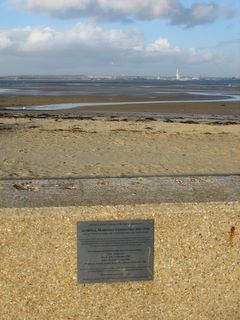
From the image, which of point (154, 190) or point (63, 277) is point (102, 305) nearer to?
point (63, 277)

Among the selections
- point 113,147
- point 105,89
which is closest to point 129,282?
point 113,147

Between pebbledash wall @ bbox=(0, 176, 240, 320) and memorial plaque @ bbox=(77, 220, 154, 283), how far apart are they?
0.16ft

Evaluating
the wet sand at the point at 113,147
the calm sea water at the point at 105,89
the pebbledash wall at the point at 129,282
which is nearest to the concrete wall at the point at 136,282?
the pebbledash wall at the point at 129,282

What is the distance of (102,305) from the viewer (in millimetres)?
3918

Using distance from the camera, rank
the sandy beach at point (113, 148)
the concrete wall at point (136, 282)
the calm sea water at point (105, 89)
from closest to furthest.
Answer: the concrete wall at point (136, 282) < the sandy beach at point (113, 148) < the calm sea water at point (105, 89)

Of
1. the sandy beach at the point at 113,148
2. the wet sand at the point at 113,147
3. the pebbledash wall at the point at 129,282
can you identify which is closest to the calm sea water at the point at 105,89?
the wet sand at the point at 113,147

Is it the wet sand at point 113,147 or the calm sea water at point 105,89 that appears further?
the calm sea water at point 105,89

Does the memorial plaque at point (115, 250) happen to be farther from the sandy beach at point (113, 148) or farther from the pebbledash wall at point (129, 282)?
the sandy beach at point (113, 148)

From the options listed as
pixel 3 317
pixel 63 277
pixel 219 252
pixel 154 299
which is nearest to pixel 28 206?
pixel 63 277

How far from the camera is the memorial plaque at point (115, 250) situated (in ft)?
12.5

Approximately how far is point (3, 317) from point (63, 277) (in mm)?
540

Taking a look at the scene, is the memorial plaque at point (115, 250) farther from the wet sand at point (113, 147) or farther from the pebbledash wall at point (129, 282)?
the wet sand at point (113, 147)

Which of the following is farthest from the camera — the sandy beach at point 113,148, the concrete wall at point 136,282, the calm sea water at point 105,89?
the calm sea water at point 105,89

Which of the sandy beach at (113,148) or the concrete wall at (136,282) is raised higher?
the concrete wall at (136,282)
